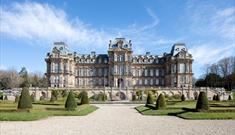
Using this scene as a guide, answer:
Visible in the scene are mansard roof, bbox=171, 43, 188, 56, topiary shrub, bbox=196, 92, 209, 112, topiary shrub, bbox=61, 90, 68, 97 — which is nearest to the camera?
topiary shrub, bbox=196, 92, 209, 112

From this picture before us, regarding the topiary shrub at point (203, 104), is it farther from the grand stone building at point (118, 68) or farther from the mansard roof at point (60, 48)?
the mansard roof at point (60, 48)

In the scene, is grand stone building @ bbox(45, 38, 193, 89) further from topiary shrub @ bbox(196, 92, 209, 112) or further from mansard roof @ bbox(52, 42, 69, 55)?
topiary shrub @ bbox(196, 92, 209, 112)

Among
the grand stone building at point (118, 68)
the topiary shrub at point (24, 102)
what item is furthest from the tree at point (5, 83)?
the topiary shrub at point (24, 102)

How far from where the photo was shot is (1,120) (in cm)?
1820

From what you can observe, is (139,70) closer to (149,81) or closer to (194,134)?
(149,81)

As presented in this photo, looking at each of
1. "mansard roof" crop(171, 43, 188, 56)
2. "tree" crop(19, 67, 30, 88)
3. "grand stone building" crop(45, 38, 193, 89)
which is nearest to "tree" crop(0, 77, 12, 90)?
"tree" crop(19, 67, 30, 88)

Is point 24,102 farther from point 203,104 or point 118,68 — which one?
point 118,68

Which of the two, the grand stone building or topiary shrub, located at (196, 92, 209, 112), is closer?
topiary shrub, located at (196, 92, 209, 112)

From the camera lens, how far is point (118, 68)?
84188mm

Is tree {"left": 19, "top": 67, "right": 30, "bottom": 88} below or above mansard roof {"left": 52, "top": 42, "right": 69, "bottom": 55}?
below

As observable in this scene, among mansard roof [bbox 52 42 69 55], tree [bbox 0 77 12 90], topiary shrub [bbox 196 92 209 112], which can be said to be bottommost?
topiary shrub [bbox 196 92 209 112]

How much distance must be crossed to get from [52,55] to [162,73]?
2758 centimetres

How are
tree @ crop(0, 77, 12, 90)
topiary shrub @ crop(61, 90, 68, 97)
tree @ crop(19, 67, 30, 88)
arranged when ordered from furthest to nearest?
tree @ crop(0, 77, 12, 90) < tree @ crop(19, 67, 30, 88) < topiary shrub @ crop(61, 90, 68, 97)

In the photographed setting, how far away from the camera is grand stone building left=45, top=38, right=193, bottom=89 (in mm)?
82312
